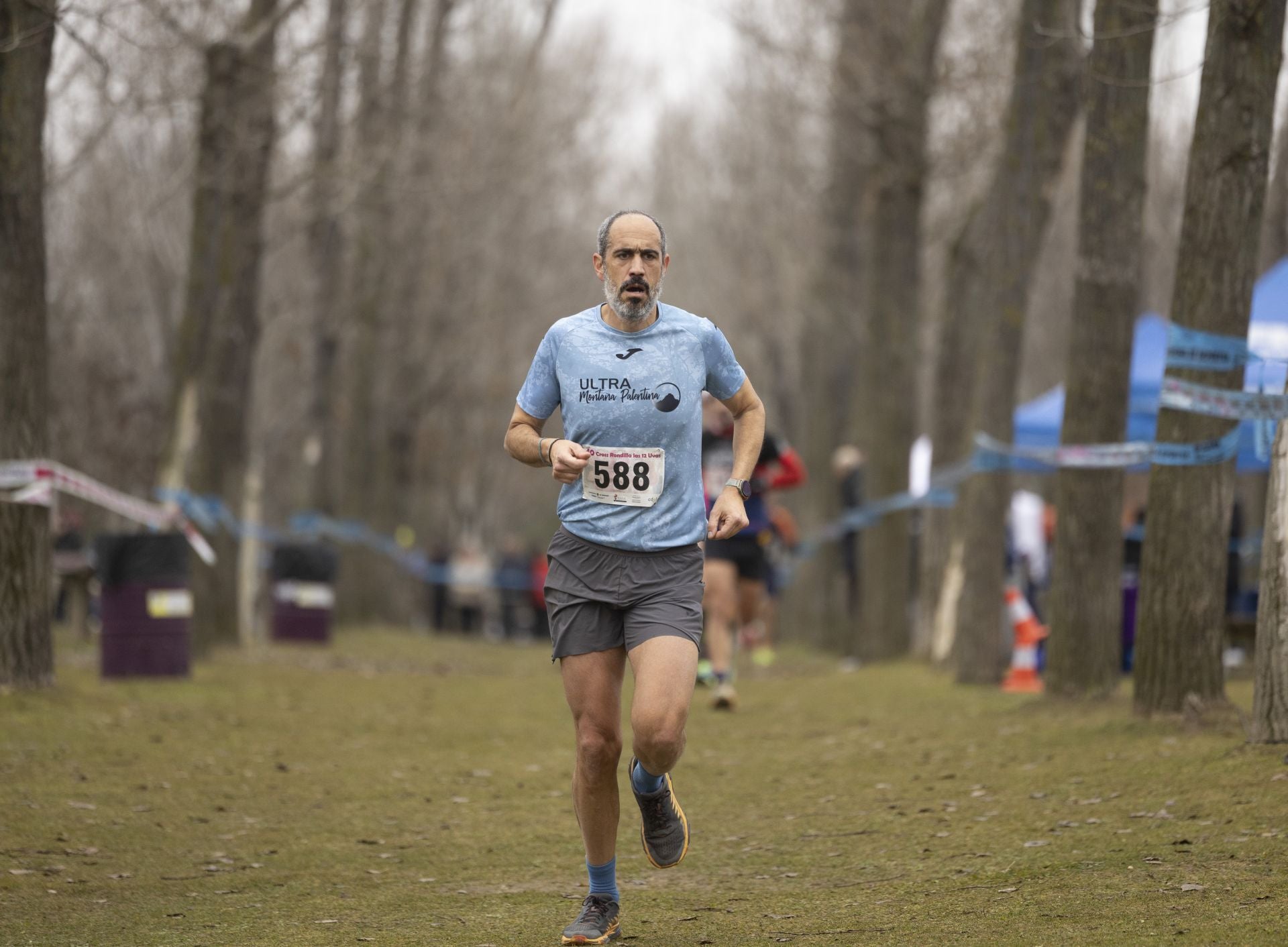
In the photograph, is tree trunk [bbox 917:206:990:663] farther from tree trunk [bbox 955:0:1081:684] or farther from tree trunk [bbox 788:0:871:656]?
tree trunk [bbox 788:0:871:656]

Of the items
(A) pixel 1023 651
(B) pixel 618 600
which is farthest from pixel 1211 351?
(A) pixel 1023 651

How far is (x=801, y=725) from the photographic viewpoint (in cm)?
1188

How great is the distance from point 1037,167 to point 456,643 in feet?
52.2

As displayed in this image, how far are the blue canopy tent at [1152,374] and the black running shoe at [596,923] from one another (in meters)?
8.15

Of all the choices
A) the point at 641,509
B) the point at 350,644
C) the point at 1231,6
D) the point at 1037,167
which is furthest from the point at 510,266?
the point at 641,509

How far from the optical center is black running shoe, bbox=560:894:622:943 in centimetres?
550

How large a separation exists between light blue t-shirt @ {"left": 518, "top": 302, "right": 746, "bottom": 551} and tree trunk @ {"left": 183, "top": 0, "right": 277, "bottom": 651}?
9.78 metres

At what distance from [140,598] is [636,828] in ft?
20.7

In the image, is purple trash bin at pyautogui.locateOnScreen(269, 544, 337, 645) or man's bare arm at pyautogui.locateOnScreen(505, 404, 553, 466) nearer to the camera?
man's bare arm at pyautogui.locateOnScreen(505, 404, 553, 466)

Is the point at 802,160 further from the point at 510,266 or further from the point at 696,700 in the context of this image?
the point at 696,700

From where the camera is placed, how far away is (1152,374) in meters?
15.6

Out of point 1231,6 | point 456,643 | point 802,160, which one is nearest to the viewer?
point 1231,6

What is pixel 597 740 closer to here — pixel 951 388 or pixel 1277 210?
pixel 951 388

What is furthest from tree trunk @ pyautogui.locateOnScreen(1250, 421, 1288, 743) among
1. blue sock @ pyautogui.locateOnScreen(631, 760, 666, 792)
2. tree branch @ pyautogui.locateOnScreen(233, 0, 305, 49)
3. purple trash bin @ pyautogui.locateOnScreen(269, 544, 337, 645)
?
purple trash bin @ pyautogui.locateOnScreen(269, 544, 337, 645)
